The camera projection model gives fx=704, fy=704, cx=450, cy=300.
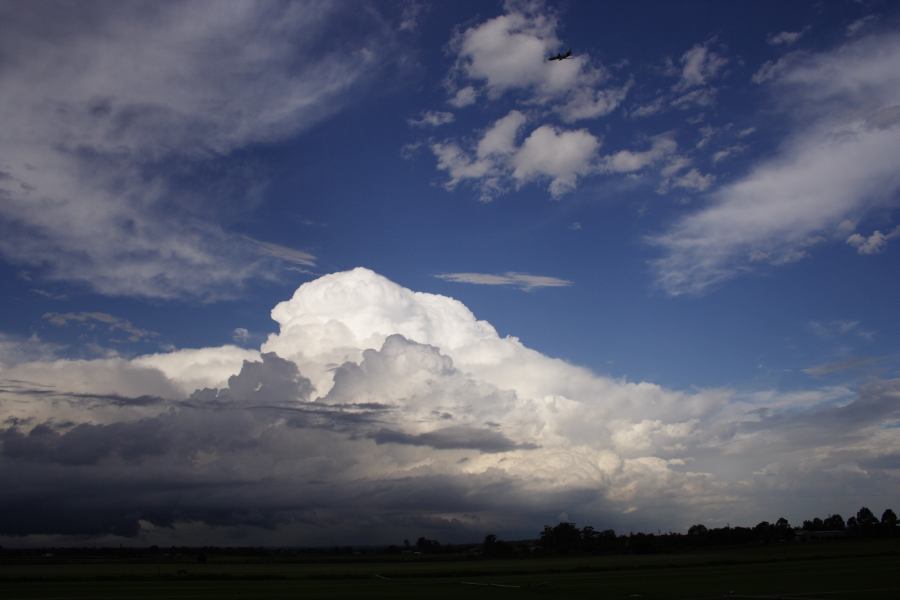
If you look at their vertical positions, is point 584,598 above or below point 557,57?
below

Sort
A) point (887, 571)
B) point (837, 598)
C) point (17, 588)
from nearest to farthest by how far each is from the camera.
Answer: point (837, 598) < point (17, 588) < point (887, 571)

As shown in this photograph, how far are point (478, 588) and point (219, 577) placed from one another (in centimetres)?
4099

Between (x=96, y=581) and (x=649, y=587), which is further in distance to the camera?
(x=96, y=581)

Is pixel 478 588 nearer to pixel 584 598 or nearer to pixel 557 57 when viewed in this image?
pixel 584 598

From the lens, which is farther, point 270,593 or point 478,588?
point 478,588

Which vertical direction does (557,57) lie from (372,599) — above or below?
above

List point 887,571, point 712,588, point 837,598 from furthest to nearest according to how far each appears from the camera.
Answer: point 887,571 < point 712,588 < point 837,598

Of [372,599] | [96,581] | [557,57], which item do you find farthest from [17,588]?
[557,57]

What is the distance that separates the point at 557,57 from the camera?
55188 millimetres

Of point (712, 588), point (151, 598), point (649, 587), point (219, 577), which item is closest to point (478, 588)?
point (649, 587)

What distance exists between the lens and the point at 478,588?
228 feet

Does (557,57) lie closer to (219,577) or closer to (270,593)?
(270,593)

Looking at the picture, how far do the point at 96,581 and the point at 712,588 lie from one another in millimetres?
69120

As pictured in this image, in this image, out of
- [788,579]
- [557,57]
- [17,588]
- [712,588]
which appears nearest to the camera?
[557,57]
